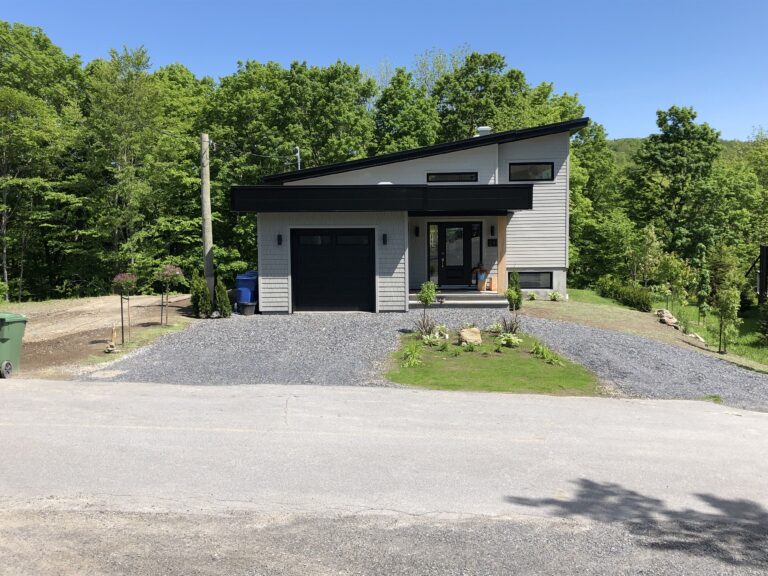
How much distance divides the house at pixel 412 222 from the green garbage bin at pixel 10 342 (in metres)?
7.40

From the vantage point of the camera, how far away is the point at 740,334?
22.8 m

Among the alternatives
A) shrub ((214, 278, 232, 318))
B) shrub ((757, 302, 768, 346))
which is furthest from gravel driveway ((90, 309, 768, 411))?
shrub ((757, 302, 768, 346))

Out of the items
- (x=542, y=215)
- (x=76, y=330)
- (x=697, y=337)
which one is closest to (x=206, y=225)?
(x=76, y=330)

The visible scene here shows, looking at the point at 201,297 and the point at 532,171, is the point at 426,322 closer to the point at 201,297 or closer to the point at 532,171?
the point at 201,297

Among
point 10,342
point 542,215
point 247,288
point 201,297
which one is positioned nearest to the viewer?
point 10,342

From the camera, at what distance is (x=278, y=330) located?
15.0 m

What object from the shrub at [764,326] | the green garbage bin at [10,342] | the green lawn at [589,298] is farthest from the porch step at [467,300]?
the green garbage bin at [10,342]

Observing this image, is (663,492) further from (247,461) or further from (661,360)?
(661,360)

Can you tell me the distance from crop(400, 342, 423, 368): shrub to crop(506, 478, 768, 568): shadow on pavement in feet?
20.0

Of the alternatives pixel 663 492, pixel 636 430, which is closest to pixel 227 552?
pixel 663 492

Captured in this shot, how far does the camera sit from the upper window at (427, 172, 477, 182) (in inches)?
797

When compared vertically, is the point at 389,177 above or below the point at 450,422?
above

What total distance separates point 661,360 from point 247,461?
10.4 meters

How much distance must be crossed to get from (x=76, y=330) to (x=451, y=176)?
1312 cm
